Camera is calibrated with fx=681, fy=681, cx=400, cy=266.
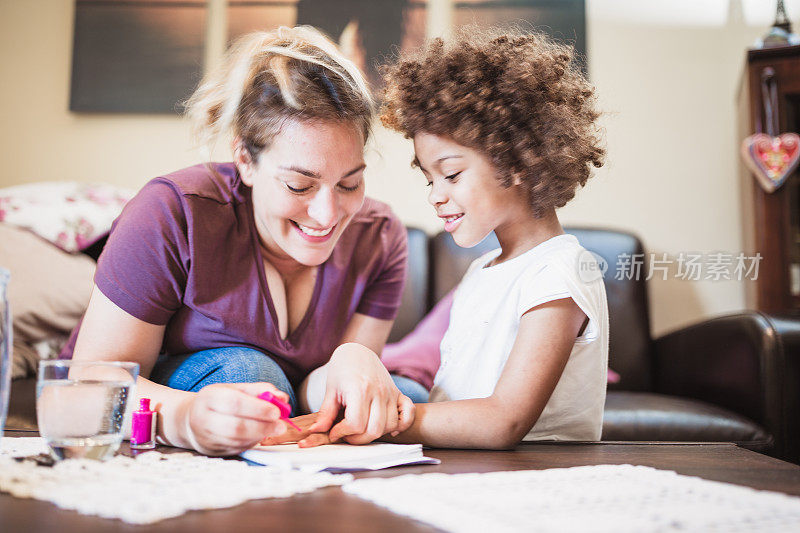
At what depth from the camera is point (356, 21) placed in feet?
8.54

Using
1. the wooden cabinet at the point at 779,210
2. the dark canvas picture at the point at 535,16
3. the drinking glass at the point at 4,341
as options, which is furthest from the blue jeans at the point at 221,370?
the dark canvas picture at the point at 535,16

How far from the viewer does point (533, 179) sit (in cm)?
116

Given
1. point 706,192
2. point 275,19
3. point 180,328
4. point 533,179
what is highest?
point 275,19

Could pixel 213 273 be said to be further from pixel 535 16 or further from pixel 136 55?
pixel 535 16

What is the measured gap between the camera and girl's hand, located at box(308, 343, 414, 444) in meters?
0.84

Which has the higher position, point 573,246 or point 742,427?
point 573,246

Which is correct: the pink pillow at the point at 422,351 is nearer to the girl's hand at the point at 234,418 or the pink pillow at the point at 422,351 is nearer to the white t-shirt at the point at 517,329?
the white t-shirt at the point at 517,329

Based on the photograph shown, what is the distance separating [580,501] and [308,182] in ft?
2.19

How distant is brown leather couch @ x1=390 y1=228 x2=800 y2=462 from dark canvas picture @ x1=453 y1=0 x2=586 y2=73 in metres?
0.78

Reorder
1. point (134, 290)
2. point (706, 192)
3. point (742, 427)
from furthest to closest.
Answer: point (706, 192) → point (742, 427) → point (134, 290)

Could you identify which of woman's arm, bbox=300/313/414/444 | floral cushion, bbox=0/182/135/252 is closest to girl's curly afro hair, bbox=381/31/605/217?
woman's arm, bbox=300/313/414/444

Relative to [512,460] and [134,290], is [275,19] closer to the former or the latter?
[134,290]

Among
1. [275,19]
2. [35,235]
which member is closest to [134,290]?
[35,235]

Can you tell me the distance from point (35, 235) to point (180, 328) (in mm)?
1062
